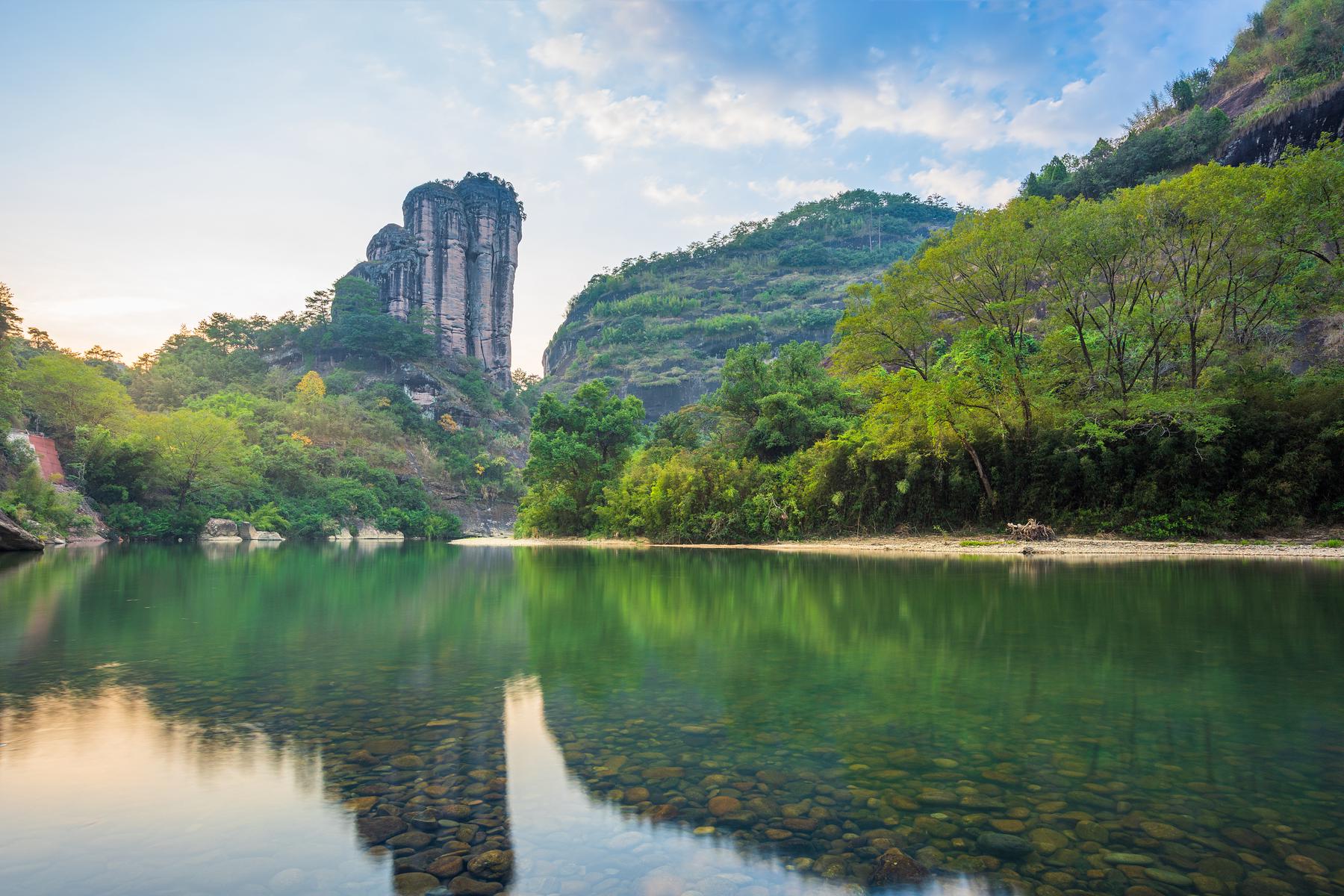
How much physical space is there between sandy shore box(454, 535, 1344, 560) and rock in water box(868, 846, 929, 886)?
51.8ft

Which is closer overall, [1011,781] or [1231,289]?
[1011,781]

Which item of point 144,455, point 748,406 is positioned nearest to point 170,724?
point 748,406

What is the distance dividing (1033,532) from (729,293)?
3502 inches

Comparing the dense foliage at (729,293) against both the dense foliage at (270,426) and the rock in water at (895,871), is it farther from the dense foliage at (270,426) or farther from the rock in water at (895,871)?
the rock in water at (895,871)

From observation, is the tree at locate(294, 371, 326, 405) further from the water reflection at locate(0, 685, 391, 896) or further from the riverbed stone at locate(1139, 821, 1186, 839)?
the riverbed stone at locate(1139, 821, 1186, 839)

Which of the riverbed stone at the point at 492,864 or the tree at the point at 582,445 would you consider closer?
the riverbed stone at the point at 492,864

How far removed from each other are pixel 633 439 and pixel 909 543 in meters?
17.4

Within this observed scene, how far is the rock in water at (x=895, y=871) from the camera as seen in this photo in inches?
90.1

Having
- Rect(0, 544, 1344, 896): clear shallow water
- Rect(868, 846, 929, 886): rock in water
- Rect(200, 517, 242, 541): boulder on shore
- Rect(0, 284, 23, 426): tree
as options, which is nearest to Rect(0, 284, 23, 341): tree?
Rect(0, 284, 23, 426): tree

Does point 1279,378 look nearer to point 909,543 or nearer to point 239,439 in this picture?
point 909,543

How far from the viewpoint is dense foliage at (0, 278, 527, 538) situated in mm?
34031

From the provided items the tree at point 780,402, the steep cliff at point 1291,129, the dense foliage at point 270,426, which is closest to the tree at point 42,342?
the dense foliage at point 270,426

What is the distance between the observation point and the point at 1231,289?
1823 centimetres

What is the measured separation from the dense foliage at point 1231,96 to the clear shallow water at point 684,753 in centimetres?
3378
